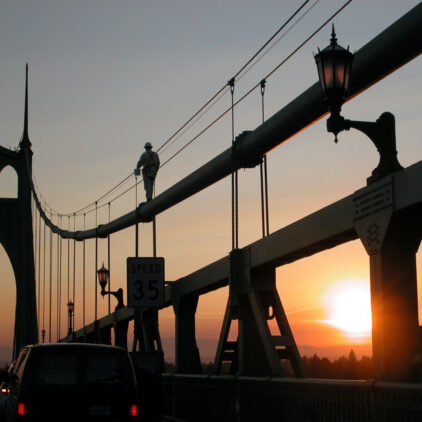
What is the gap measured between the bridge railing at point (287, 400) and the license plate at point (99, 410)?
2.58m

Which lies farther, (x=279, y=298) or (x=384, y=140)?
(x=279, y=298)

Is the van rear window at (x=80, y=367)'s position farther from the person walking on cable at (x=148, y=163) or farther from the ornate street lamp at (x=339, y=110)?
the person walking on cable at (x=148, y=163)

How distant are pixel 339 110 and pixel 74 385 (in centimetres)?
511

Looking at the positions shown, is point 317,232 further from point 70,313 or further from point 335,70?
point 70,313

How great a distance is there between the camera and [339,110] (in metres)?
12.5

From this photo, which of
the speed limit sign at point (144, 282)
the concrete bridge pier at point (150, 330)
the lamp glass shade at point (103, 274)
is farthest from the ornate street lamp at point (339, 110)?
the lamp glass shade at point (103, 274)

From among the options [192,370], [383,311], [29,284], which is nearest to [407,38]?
[383,311]

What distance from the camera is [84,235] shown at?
2092 inches

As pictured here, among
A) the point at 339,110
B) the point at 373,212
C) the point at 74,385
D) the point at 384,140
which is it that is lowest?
the point at 74,385

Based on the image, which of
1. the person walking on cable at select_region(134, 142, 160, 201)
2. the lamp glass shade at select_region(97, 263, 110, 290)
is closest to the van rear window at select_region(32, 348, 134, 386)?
the person walking on cable at select_region(134, 142, 160, 201)

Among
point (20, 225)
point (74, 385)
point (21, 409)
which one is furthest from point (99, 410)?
point (20, 225)

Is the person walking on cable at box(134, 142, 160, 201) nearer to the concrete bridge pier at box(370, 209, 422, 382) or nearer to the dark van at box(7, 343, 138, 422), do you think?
the dark van at box(7, 343, 138, 422)

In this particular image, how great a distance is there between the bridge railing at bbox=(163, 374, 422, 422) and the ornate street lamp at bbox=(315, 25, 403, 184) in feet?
10.4

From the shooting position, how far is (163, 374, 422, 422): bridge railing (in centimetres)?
1063
